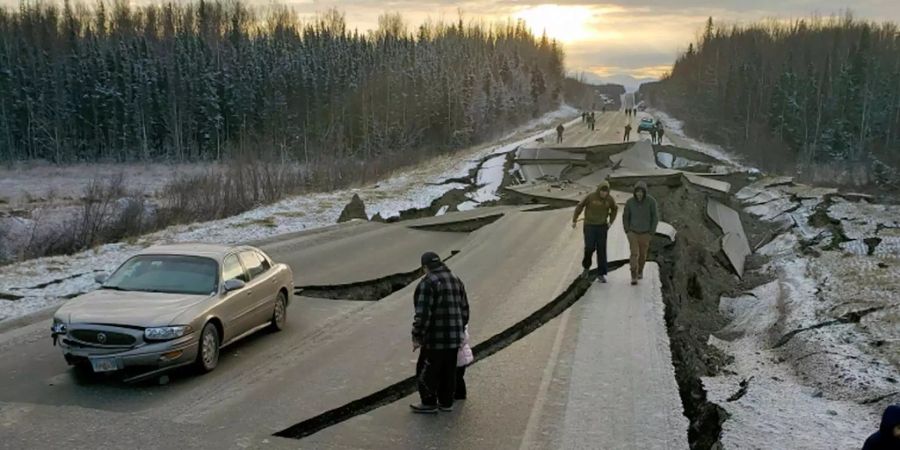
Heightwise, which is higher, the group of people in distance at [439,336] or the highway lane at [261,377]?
the group of people in distance at [439,336]

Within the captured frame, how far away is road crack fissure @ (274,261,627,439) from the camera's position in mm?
7773

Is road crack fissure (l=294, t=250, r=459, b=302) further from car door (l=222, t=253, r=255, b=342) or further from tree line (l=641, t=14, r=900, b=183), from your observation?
tree line (l=641, t=14, r=900, b=183)

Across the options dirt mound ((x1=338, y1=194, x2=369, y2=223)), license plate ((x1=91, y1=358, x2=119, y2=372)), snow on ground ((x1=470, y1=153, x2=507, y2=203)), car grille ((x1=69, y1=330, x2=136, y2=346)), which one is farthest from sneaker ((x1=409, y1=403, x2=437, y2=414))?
snow on ground ((x1=470, y1=153, x2=507, y2=203))

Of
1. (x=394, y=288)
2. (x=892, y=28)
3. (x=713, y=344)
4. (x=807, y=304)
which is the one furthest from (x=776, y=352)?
(x=892, y=28)

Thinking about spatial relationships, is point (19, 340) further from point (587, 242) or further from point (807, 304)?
point (807, 304)

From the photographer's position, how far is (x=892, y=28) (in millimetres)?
130000

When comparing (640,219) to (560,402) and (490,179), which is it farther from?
(490,179)

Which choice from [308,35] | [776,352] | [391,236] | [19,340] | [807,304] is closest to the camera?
[19,340]

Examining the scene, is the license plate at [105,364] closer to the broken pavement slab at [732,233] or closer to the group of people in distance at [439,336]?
the group of people in distance at [439,336]

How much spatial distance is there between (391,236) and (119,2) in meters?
114

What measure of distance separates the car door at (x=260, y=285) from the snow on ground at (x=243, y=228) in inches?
178

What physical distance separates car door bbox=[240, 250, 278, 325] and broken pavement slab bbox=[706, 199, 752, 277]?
15047mm

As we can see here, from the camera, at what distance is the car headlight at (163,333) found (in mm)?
8820

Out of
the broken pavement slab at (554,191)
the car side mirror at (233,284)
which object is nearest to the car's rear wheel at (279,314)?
the car side mirror at (233,284)
